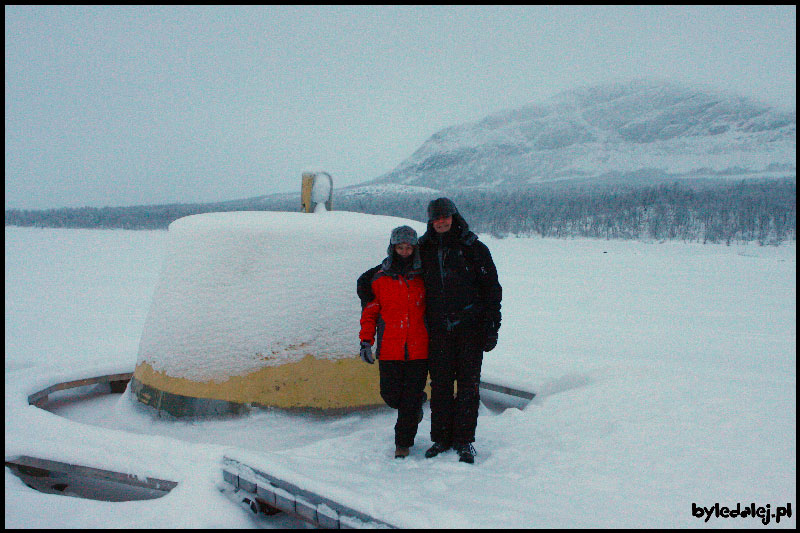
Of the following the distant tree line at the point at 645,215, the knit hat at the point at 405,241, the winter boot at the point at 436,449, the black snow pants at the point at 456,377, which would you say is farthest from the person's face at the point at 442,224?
the distant tree line at the point at 645,215

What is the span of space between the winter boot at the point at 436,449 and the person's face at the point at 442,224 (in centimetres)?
122

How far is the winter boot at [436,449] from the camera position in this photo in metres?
3.07

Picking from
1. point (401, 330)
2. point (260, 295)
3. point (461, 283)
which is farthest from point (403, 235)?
Answer: point (260, 295)

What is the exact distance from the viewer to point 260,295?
3.84 m

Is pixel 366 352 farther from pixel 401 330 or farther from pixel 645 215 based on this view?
pixel 645 215

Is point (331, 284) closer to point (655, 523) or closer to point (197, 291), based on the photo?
point (197, 291)

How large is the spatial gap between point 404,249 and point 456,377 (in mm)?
801

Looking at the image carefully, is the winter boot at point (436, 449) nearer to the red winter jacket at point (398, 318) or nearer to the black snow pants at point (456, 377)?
the black snow pants at point (456, 377)

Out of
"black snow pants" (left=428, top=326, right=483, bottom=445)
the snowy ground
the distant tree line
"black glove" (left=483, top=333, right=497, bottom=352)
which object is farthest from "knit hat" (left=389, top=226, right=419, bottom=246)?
the distant tree line

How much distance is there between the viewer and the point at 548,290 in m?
15.6

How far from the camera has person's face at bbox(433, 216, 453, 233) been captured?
3.01 m

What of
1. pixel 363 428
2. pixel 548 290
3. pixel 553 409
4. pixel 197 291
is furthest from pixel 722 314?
pixel 197 291

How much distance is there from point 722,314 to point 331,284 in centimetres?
1035

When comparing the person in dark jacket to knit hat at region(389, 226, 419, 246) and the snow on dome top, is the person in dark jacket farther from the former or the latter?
the snow on dome top
